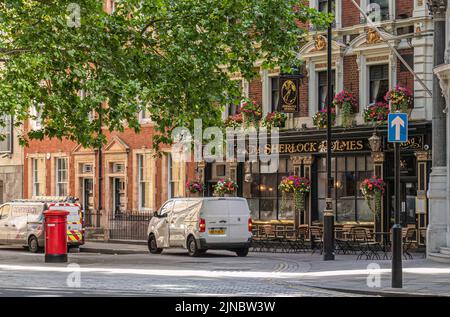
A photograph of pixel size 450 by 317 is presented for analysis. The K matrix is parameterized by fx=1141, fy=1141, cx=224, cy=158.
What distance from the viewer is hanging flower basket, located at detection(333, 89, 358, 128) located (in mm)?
39875

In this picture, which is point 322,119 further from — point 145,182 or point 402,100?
point 145,182

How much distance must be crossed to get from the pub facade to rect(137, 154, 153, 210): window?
18.9ft

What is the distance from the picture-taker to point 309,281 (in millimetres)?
24141

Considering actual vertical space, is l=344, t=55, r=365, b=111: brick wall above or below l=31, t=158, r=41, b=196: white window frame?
above

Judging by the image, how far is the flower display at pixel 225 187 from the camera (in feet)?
146

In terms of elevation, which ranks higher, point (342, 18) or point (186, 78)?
point (342, 18)

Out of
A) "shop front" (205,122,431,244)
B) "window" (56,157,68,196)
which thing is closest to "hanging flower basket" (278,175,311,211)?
"shop front" (205,122,431,244)

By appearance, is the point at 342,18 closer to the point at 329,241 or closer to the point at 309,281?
the point at 329,241

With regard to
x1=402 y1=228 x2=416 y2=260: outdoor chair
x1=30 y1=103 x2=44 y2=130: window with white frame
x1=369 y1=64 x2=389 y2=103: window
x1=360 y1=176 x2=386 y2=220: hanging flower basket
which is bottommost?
x1=402 y1=228 x2=416 y2=260: outdoor chair

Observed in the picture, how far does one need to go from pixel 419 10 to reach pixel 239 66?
749cm

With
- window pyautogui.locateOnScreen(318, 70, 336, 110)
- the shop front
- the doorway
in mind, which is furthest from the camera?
the doorway

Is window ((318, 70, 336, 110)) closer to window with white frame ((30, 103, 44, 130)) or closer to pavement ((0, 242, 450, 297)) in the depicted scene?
pavement ((0, 242, 450, 297))

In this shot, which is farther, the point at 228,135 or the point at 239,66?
the point at 228,135
